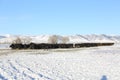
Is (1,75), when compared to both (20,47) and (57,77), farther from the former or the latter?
(20,47)

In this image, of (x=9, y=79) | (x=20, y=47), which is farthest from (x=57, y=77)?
(x=20, y=47)

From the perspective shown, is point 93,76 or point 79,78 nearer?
point 79,78

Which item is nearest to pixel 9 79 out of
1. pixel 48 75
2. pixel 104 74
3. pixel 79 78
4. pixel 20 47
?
pixel 48 75

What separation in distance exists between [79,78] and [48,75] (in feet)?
→ 5.61

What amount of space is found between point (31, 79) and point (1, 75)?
182cm

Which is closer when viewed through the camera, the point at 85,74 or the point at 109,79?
the point at 109,79

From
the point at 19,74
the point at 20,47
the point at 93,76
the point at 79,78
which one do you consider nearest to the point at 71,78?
the point at 79,78

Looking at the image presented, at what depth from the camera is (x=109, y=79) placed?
1488 cm

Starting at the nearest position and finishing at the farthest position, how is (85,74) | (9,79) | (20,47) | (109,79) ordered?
(9,79)
(109,79)
(85,74)
(20,47)

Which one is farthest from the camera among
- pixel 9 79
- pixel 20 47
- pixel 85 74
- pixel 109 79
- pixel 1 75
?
pixel 20 47

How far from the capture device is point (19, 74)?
14.6 meters

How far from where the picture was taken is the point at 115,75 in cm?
1622

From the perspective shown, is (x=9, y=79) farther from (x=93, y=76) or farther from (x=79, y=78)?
(x=93, y=76)

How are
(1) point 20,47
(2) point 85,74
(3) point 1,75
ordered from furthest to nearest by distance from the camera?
1. (1) point 20,47
2. (2) point 85,74
3. (3) point 1,75
